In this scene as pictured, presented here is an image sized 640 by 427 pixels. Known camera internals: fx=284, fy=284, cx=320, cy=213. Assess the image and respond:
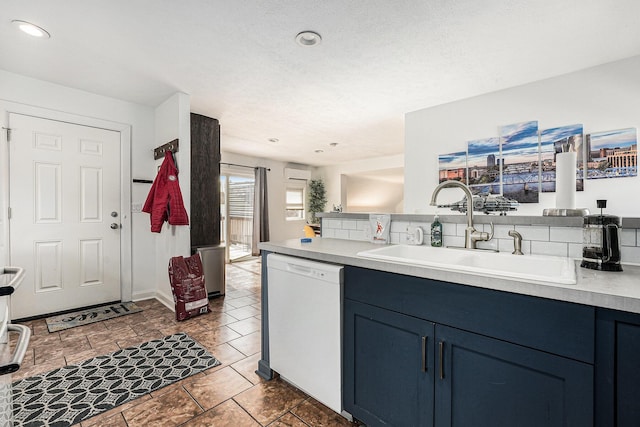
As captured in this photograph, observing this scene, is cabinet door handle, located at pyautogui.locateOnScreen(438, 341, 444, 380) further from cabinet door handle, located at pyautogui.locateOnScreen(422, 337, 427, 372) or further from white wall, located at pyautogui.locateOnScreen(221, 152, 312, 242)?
white wall, located at pyautogui.locateOnScreen(221, 152, 312, 242)

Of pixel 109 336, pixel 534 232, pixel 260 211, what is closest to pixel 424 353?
pixel 534 232

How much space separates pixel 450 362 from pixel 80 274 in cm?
375

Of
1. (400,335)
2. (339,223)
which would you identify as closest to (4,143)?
(339,223)

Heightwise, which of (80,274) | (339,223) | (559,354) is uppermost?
(339,223)

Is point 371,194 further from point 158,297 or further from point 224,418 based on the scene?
point 224,418

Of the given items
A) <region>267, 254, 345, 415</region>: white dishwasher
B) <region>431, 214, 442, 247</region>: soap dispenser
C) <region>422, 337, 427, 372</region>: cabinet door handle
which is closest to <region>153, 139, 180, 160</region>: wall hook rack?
<region>267, 254, 345, 415</region>: white dishwasher

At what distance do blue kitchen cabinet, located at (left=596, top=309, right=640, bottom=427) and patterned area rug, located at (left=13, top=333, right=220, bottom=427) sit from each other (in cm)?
210

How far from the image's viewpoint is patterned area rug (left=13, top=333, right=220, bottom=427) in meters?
1.58

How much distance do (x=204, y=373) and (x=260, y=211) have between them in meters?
4.96

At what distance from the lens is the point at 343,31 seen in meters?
2.13

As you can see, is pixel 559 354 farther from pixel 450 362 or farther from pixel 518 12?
pixel 518 12

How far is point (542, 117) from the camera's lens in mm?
2912

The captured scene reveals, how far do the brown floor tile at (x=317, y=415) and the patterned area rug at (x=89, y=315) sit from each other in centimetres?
242

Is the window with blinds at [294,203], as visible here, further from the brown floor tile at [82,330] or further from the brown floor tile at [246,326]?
the brown floor tile at [82,330]
